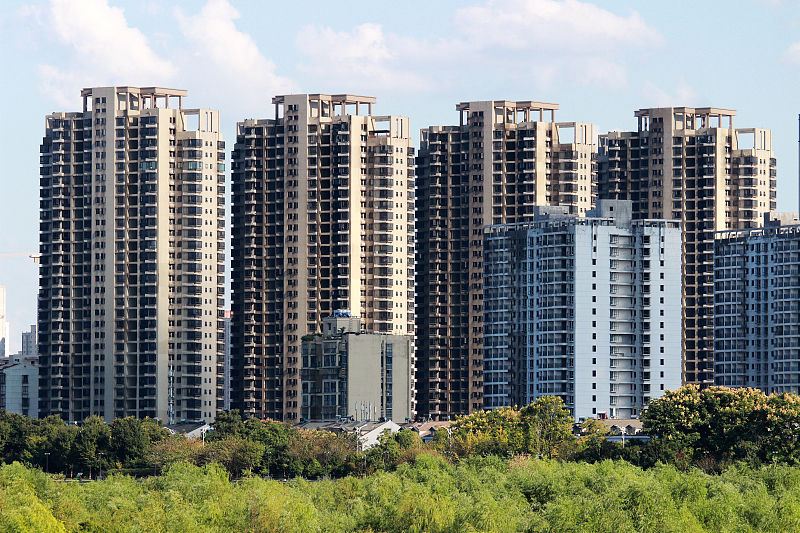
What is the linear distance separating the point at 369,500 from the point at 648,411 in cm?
Answer: 4746

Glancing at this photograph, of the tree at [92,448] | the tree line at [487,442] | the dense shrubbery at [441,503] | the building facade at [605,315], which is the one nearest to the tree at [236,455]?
the tree line at [487,442]

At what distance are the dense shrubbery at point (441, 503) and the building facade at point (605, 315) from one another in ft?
173

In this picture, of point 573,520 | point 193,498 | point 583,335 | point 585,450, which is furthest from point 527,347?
point 573,520

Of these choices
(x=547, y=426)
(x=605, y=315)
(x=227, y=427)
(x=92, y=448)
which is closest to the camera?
(x=547, y=426)

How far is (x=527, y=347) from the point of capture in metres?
199

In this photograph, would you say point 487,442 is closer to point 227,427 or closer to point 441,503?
point 227,427

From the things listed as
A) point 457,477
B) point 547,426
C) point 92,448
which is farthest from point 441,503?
point 92,448

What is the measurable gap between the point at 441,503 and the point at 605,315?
86512 millimetres

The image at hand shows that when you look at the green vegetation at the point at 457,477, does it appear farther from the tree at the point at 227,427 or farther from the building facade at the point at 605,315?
the building facade at the point at 605,315

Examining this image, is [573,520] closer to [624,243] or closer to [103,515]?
[103,515]

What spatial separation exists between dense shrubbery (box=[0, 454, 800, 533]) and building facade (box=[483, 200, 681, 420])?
52.6m

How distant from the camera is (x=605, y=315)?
19338 cm

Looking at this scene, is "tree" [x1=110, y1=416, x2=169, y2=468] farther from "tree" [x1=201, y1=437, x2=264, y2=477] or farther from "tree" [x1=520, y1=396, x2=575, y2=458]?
"tree" [x1=520, y1=396, x2=575, y2=458]

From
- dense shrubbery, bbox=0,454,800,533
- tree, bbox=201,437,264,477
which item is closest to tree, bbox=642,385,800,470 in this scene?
dense shrubbery, bbox=0,454,800,533
